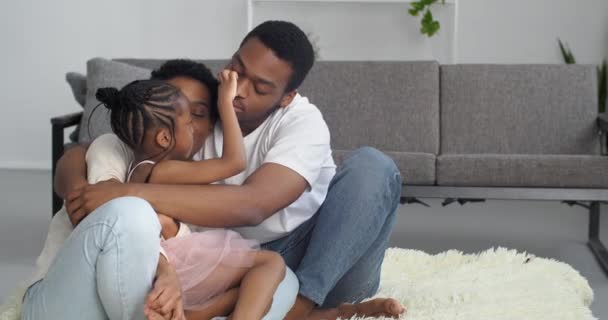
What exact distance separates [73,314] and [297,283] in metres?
0.47

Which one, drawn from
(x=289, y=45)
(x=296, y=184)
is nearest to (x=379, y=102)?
(x=289, y=45)

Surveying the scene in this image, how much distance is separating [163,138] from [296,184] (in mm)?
257

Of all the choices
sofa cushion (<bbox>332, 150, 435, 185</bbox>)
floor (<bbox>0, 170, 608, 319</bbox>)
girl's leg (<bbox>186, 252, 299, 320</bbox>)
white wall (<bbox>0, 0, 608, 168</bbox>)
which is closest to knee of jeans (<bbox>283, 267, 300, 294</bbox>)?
girl's leg (<bbox>186, 252, 299, 320</bbox>)

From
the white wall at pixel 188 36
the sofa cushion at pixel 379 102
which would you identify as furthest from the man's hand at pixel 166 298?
the white wall at pixel 188 36

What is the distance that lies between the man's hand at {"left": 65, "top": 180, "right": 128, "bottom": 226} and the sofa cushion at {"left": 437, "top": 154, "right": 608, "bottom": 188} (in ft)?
6.04

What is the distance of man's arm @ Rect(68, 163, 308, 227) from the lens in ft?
4.96

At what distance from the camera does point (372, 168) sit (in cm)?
180

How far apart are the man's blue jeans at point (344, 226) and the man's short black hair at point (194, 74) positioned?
0.29 metres

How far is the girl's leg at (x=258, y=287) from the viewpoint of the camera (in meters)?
1.49

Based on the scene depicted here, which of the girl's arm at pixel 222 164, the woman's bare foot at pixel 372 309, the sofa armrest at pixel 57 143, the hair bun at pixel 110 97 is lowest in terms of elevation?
the woman's bare foot at pixel 372 309

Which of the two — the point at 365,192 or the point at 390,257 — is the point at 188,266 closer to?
the point at 365,192

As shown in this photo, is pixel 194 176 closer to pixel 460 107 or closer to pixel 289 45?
pixel 289 45

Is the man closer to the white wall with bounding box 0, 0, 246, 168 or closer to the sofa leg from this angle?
the sofa leg

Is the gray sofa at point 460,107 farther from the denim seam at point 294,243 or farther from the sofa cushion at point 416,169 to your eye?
the denim seam at point 294,243
